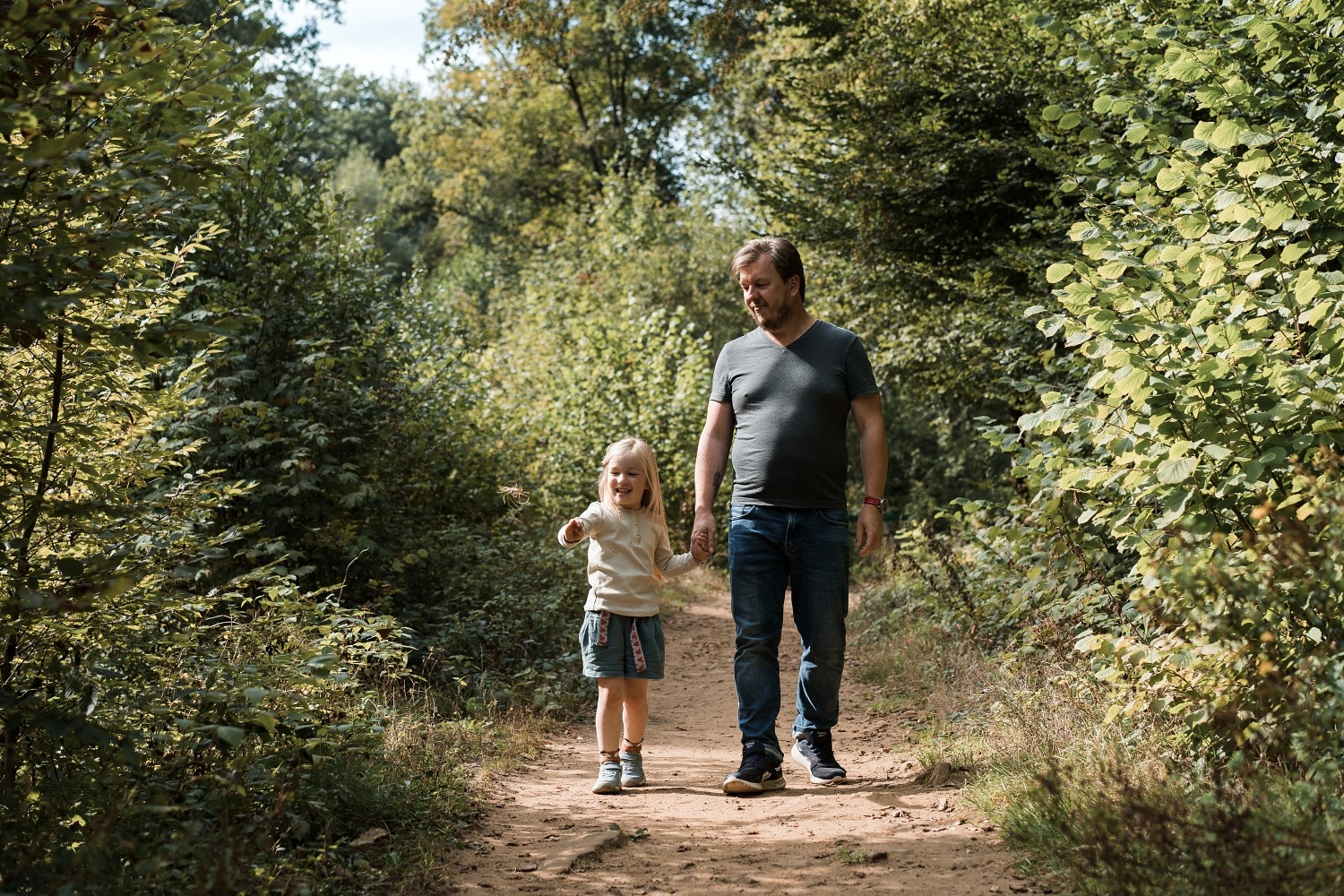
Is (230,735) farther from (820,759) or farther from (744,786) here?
(820,759)

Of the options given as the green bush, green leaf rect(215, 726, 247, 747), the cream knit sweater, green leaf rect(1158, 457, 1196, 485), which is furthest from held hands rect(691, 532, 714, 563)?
green leaf rect(215, 726, 247, 747)

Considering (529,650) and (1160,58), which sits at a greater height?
(1160,58)

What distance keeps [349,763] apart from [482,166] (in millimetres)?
29834

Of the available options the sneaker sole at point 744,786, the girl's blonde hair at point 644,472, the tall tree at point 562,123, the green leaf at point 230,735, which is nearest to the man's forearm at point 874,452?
the girl's blonde hair at point 644,472

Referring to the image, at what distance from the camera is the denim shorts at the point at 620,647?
5199 millimetres

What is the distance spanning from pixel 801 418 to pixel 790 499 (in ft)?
1.19

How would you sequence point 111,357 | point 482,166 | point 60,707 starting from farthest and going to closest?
point 482,166, point 111,357, point 60,707

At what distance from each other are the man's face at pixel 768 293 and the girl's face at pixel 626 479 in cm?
90

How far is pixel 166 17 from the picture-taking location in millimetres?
3809

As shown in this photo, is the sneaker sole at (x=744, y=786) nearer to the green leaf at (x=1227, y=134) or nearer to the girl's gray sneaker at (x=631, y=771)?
the girl's gray sneaker at (x=631, y=771)

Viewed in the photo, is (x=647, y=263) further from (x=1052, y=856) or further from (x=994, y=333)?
(x=1052, y=856)

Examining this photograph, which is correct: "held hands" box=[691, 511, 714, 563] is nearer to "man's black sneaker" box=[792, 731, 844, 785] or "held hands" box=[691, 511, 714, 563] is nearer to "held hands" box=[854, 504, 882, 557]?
"held hands" box=[854, 504, 882, 557]

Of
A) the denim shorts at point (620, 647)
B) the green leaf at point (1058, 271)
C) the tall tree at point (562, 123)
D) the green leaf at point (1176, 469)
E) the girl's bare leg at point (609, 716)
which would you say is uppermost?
the tall tree at point (562, 123)

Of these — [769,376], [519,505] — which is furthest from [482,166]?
[769,376]
